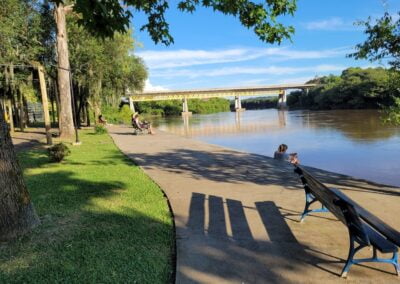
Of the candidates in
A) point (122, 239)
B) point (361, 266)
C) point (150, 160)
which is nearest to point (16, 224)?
point (122, 239)

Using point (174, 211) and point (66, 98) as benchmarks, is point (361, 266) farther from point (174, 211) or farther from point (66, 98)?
point (66, 98)

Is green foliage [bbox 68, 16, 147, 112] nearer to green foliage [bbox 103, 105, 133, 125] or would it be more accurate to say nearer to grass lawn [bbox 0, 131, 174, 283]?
green foliage [bbox 103, 105, 133, 125]

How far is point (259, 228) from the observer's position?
15.5 feet

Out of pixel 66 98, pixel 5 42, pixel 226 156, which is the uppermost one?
→ pixel 5 42

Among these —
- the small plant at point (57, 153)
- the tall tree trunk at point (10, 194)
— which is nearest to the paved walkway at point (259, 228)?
the tall tree trunk at point (10, 194)

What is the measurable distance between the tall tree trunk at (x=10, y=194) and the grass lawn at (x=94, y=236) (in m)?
0.17

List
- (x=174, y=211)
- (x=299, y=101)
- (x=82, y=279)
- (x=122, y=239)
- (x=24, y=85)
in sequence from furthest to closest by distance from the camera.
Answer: (x=299, y=101), (x=24, y=85), (x=174, y=211), (x=122, y=239), (x=82, y=279)

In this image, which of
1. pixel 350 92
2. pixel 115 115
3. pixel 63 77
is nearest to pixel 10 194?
pixel 63 77

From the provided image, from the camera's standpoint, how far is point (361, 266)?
142 inches

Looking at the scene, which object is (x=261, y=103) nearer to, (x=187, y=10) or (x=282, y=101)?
(x=282, y=101)

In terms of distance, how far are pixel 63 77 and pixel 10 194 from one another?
48.0ft

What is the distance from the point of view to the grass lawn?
11.4 feet

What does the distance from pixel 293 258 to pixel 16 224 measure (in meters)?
3.31

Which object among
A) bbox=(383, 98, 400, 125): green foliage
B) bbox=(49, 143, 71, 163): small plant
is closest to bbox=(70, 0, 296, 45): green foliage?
bbox=(383, 98, 400, 125): green foliage
